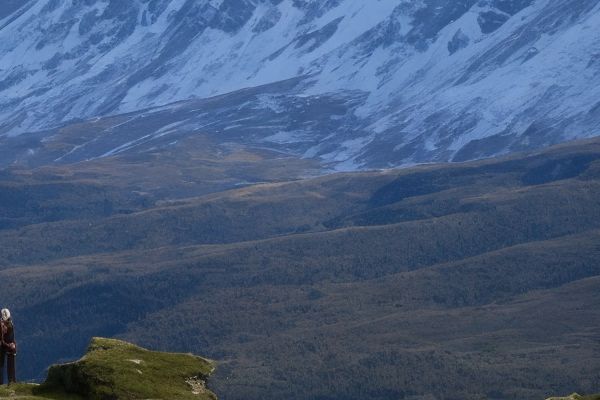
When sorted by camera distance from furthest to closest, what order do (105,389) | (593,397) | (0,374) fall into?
(0,374)
(593,397)
(105,389)

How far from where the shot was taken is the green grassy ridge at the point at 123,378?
44.2 meters

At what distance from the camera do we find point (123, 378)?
146ft

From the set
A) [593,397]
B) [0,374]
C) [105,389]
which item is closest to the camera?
[105,389]

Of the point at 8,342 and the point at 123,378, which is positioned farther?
the point at 8,342

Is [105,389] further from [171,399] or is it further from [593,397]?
[593,397]

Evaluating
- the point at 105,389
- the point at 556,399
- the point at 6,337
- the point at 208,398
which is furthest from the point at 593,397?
the point at 6,337

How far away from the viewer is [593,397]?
47.7 m

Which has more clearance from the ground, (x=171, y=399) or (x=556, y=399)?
(x=171, y=399)

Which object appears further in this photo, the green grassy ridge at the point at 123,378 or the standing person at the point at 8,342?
the standing person at the point at 8,342

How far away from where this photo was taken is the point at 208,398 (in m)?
45.3

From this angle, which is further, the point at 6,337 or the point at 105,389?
the point at 6,337

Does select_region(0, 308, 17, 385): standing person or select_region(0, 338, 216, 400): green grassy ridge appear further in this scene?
select_region(0, 308, 17, 385): standing person

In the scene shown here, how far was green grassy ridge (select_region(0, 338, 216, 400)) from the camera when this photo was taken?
4416 centimetres

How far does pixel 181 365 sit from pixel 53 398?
14.4 feet
